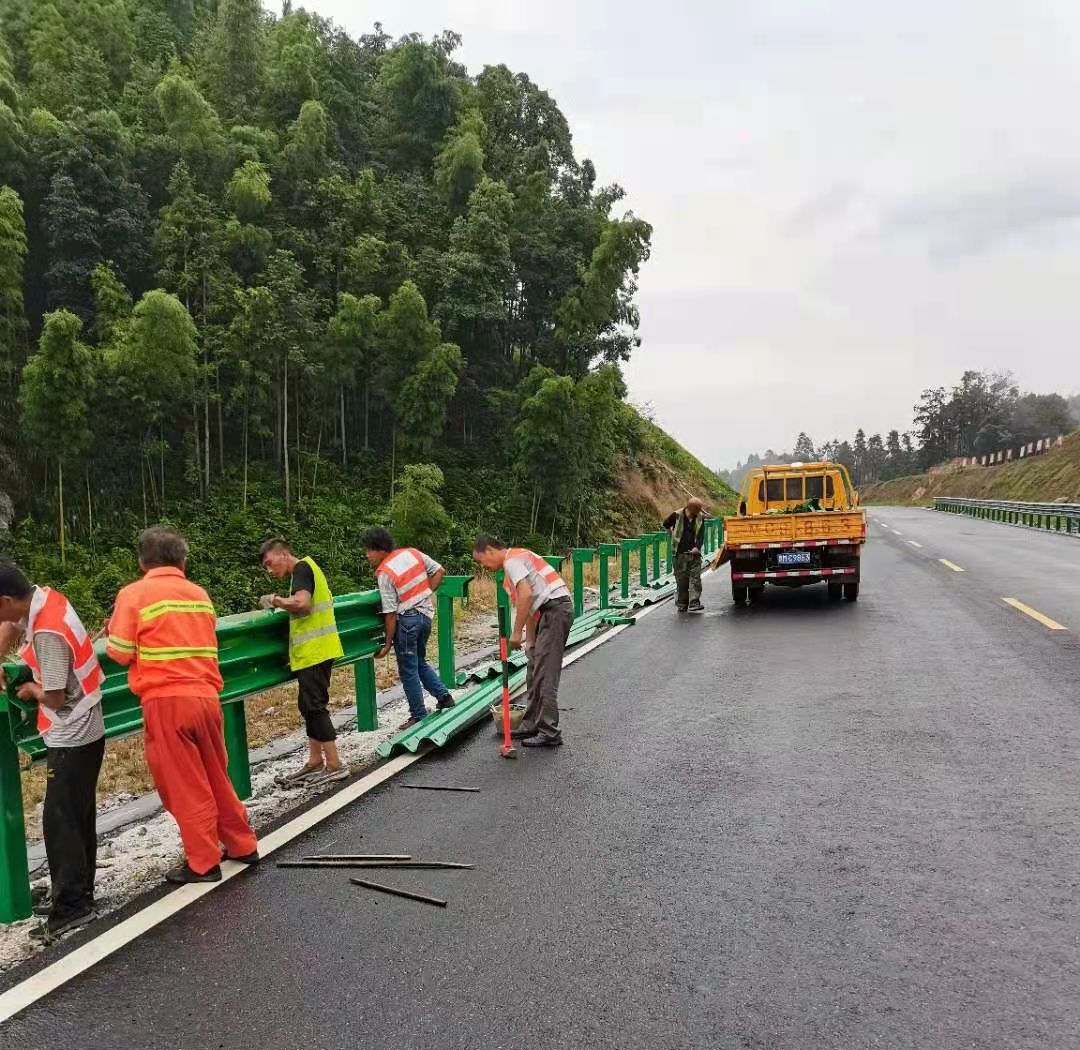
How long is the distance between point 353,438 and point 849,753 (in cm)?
4170

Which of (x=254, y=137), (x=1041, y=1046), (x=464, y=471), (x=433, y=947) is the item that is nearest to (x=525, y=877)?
(x=433, y=947)

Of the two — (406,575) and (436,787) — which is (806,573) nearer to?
(406,575)

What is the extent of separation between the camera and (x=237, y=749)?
201 inches

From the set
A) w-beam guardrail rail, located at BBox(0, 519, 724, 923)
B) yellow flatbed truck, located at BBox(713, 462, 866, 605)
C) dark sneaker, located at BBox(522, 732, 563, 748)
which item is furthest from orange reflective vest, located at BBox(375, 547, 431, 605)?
yellow flatbed truck, located at BBox(713, 462, 866, 605)

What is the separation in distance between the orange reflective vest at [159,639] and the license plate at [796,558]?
10.6m

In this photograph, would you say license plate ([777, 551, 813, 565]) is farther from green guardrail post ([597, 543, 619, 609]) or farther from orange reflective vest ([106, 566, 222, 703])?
orange reflective vest ([106, 566, 222, 703])

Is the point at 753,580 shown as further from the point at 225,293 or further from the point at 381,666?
the point at 225,293

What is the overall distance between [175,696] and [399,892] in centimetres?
133

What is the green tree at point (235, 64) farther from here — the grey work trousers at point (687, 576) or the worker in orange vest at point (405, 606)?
the worker in orange vest at point (405, 606)

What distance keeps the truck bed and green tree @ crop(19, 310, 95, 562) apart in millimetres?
27885

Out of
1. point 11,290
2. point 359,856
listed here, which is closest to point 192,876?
point 359,856

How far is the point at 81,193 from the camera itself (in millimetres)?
39406

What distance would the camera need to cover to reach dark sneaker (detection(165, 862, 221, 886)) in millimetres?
3941

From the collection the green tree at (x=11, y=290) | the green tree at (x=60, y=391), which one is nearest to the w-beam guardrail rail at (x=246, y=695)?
the green tree at (x=60, y=391)
